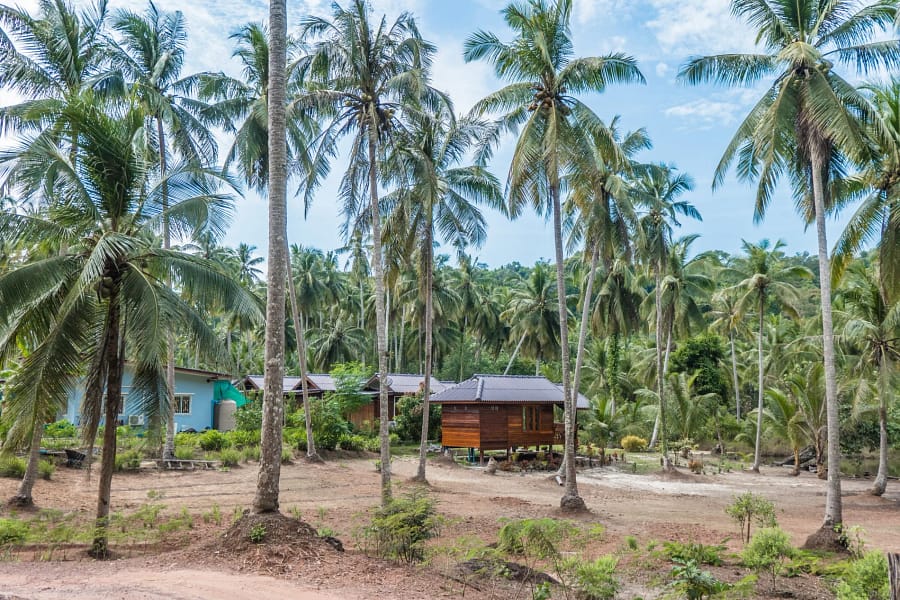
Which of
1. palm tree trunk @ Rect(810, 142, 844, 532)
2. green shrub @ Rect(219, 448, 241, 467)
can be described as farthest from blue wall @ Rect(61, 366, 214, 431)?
palm tree trunk @ Rect(810, 142, 844, 532)

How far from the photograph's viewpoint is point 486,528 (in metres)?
12.4

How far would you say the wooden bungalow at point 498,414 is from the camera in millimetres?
25422

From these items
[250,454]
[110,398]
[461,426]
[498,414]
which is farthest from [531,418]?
[110,398]

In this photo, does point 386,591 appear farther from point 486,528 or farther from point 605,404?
point 605,404

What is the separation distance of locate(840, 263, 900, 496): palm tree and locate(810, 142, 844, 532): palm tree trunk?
807cm

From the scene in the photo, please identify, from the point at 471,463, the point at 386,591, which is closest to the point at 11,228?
the point at 386,591

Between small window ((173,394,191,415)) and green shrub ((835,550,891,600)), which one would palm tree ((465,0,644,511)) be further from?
small window ((173,394,191,415))

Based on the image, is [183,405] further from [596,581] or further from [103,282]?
[596,581]

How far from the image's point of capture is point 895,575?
16.9 ft

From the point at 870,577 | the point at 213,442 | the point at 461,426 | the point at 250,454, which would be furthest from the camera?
the point at 461,426

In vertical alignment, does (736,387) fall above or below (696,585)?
above

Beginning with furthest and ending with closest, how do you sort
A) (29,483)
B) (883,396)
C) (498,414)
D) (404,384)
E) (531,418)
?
(404,384) → (531,418) → (498,414) → (883,396) → (29,483)

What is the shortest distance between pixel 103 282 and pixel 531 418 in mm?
20059

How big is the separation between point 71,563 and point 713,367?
3622cm
